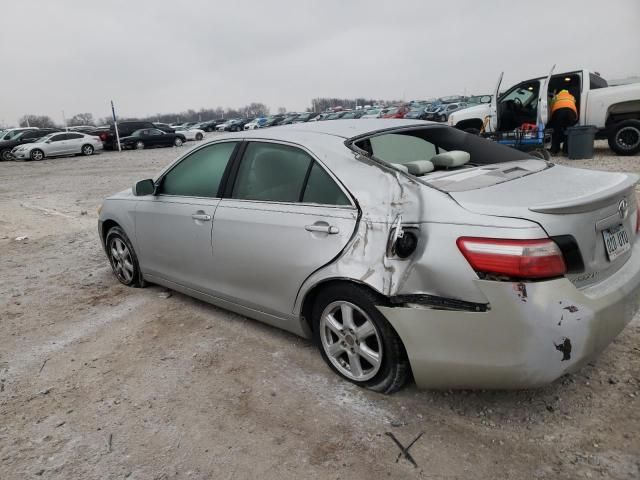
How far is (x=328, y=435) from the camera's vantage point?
252 centimetres

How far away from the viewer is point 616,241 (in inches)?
98.5

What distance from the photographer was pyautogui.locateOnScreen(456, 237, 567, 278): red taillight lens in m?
2.14

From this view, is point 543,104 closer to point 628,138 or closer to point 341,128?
point 628,138

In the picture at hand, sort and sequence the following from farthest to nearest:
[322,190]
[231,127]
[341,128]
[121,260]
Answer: [231,127] → [121,260] → [341,128] → [322,190]

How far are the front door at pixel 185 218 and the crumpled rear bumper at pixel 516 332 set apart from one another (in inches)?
67.7

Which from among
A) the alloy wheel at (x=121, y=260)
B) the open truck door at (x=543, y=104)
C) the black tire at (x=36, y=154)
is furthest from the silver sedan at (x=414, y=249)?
the black tire at (x=36, y=154)

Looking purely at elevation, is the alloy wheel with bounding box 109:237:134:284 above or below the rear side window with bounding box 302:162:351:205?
below

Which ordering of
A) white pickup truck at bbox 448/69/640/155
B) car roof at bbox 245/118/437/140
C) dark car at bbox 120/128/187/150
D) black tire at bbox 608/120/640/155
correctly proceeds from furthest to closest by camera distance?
dark car at bbox 120/128/187/150 < white pickup truck at bbox 448/69/640/155 < black tire at bbox 608/120/640/155 < car roof at bbox 245/118/437/140

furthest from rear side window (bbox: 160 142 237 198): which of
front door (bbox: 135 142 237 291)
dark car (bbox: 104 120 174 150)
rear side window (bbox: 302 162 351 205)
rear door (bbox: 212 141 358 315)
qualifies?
dark car (bbox: 104 120 174 150)

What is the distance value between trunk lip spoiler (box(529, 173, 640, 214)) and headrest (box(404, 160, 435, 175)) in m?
0.98

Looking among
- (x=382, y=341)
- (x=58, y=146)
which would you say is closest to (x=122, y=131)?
(x=58, y=146)

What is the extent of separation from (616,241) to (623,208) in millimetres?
207

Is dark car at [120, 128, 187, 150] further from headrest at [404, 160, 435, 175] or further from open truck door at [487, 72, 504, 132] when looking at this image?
headrest at [404, 160, 435, 175]

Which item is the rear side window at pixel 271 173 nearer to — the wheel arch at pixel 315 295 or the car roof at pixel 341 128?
the car roof at pixel 341 128
